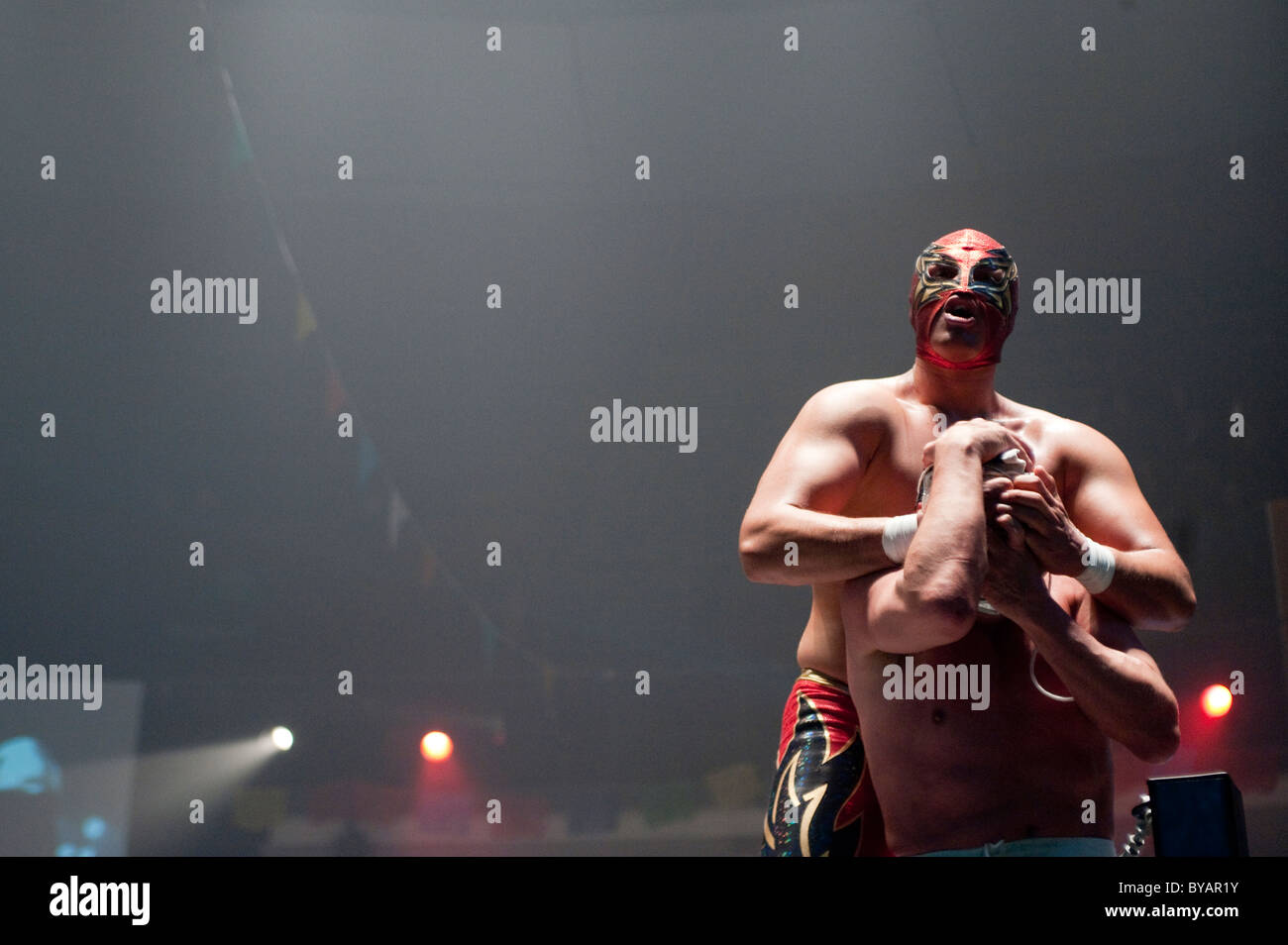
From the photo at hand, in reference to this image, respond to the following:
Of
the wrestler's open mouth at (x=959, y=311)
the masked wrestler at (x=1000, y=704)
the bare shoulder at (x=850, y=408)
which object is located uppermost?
the wrestler's open mouth at (x=959, y=311)

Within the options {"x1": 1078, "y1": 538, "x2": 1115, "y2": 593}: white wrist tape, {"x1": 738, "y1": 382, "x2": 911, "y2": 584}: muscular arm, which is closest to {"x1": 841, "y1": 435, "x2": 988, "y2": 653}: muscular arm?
{"x1": 738, "y1": 382, "x2": 911, "y2": 584}: muscular arm

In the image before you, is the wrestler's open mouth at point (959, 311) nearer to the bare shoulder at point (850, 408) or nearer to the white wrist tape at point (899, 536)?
the bare shoulder at point (850, 408)

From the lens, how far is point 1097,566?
8.46 feet

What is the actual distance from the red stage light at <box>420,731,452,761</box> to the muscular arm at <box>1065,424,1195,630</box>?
123 inches

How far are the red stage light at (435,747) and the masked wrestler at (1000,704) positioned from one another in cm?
273

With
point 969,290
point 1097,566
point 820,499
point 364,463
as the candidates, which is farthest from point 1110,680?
point 364,463

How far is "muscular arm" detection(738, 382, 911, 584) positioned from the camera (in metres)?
2.62

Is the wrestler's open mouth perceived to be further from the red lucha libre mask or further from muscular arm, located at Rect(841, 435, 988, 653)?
muscular arm, located at Rect(841, 435, 988, 653)

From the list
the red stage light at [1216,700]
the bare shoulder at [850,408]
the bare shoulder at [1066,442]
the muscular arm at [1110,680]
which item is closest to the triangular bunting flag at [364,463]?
the bare shoulder at [850,408]

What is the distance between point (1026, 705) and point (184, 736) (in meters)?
3.77

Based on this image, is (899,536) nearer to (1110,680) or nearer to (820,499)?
(820,499)

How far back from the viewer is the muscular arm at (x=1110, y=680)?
2541 mm
